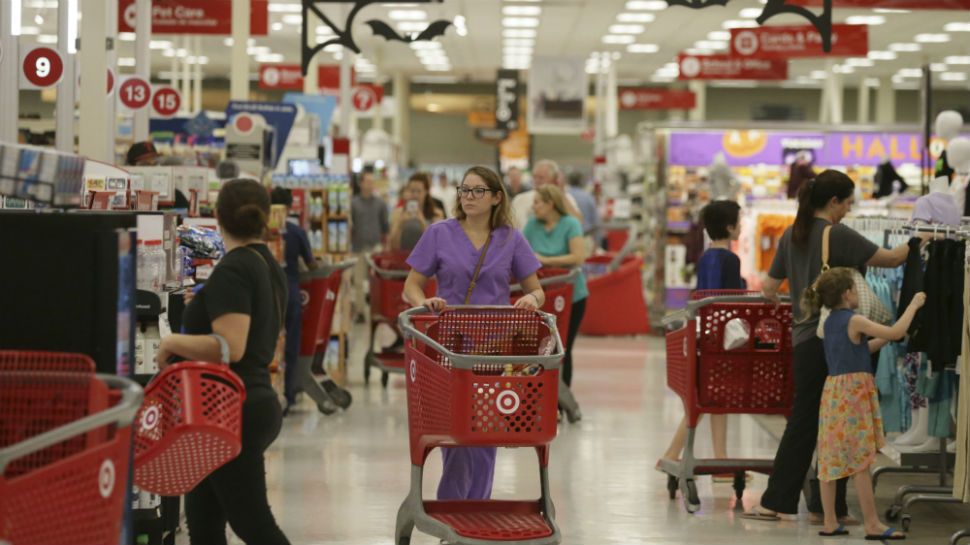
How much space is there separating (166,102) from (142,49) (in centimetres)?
158

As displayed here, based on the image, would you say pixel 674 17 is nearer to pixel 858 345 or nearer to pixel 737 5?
pixel 737 5

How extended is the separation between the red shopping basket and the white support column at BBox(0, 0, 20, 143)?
5506 millimetres

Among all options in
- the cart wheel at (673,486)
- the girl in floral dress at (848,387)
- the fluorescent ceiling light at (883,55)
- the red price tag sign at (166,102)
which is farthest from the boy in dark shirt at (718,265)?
the fluorescent ceiling light at (883,55)

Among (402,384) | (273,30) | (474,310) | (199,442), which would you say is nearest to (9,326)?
(199,442)

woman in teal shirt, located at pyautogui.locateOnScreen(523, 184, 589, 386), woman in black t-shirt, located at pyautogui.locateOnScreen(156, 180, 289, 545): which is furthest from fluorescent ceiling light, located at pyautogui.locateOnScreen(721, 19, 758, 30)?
woman in black t-shirt, located at pyautogui.locateOnScreen(156, 180, 289, 545)

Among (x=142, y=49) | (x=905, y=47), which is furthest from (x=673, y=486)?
(x=905, y=47)

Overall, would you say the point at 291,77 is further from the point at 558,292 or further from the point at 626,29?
the point at 558,292

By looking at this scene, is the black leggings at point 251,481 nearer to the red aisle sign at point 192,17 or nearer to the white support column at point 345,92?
the red aisle sign at point 192,17

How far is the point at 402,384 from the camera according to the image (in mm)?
11242

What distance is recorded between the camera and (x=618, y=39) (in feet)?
84.6

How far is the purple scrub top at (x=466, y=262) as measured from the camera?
551cm

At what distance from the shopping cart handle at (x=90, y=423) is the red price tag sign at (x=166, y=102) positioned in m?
10.3

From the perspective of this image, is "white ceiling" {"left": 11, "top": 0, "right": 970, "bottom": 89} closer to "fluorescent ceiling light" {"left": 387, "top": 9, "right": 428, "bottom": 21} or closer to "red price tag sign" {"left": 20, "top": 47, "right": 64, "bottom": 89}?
"fluorescent ceiling light" {"left": 387, "top": 9, "right": 428, "bottom": 21}

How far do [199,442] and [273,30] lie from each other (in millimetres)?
21766
